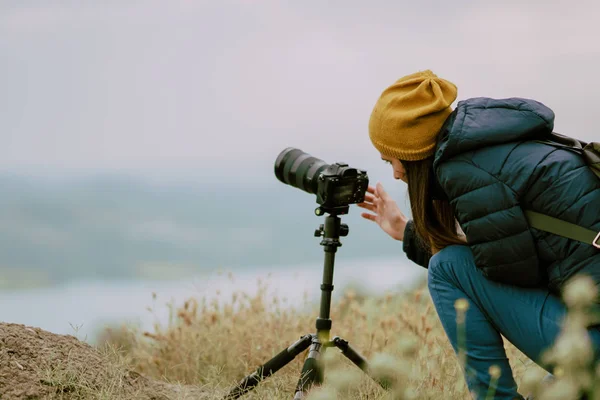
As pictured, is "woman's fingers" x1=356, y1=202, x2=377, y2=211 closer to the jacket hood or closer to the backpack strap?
the jacket hood

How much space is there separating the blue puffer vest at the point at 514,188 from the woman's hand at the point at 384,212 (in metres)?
0.80

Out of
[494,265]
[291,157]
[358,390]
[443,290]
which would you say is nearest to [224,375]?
[358,390]

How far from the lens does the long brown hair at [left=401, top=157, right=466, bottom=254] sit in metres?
3.04

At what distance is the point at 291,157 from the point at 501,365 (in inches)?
53.6

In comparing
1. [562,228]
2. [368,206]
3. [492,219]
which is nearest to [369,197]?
[368,206]

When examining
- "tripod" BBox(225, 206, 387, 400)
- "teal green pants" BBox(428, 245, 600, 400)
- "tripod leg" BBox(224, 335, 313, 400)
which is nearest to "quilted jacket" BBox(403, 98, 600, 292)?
"teal green pants" BBox(428, 245, 600, 400)

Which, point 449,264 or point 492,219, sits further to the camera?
point 449,264

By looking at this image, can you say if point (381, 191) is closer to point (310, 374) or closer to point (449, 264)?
point (449, 264)

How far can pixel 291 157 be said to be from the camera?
3.70 meters

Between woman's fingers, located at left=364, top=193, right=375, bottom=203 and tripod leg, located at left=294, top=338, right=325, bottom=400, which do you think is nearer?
tripod leg, located at left=294, top=338, right=325, bottom=400

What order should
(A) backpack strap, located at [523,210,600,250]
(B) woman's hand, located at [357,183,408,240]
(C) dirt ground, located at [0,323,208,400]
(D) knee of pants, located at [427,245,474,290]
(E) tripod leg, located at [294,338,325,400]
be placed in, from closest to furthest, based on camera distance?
(A) backpack strap, located at [523,210,600,250] → (D) knee of pants, located at [427,245,474,290] → (C) dirt ground, located at [0,323,208,400] → (E) tripod leg, located at [294,338,325,400] → (B) woman's hand, located at [357,183,408,240]

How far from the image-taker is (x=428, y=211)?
3105 millimetres

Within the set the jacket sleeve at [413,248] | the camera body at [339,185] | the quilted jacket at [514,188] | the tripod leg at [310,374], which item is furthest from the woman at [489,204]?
the tripod leg at [310,374]

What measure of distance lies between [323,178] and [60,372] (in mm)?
1401
